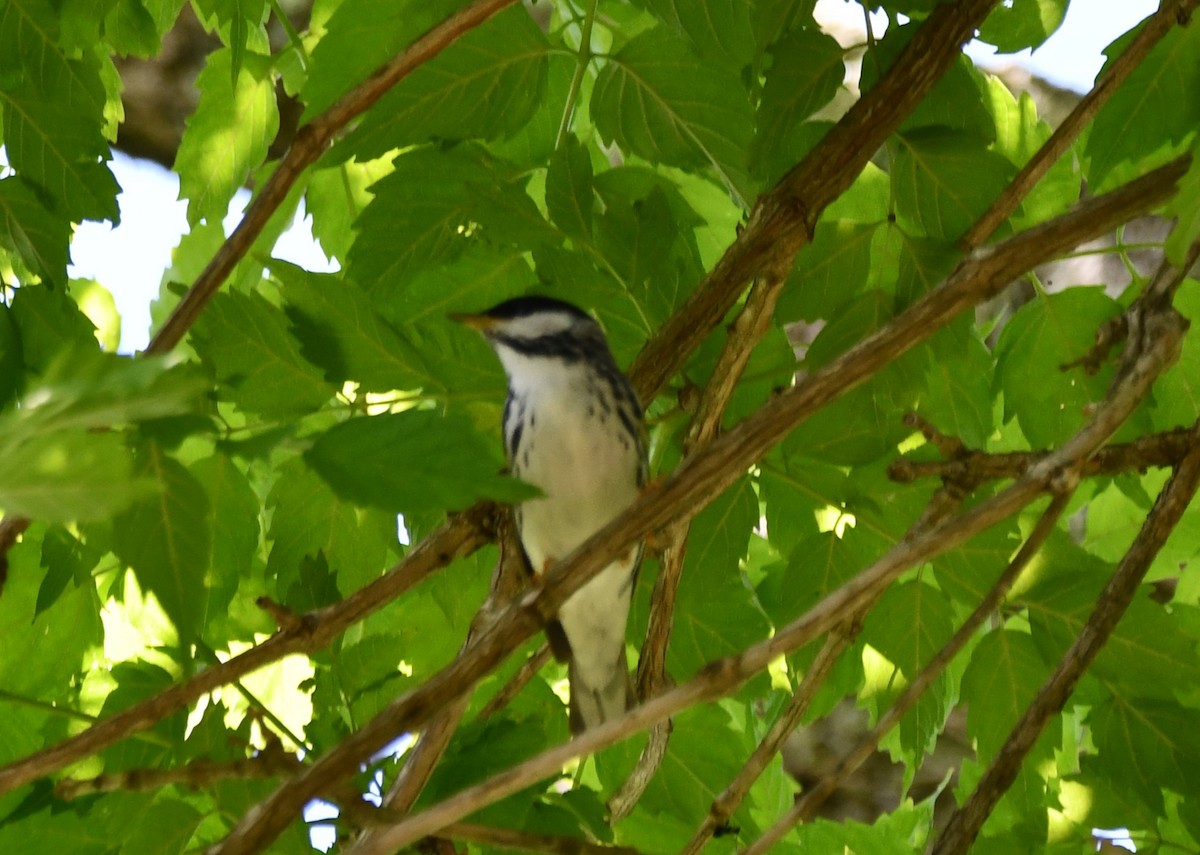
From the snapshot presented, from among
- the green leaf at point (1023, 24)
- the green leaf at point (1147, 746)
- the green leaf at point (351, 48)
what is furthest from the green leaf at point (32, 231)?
the green leaf at point (1147, 746)

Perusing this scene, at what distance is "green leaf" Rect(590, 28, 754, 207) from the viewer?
1649mm

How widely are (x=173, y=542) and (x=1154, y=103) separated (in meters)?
1.25

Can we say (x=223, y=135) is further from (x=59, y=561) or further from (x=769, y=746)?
(x=769, y=746)

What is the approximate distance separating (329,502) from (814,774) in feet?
11.9

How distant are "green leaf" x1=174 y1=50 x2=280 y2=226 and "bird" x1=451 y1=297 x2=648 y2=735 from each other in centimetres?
54

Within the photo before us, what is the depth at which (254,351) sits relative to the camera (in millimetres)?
1515

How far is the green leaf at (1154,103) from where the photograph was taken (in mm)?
1532

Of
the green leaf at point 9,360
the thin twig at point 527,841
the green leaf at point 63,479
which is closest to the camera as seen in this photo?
the green leaf at point 63,479

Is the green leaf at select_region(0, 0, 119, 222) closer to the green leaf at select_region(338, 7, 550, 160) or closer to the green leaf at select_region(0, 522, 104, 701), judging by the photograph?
the green leaf at select_region(338, 7, 550, 160)

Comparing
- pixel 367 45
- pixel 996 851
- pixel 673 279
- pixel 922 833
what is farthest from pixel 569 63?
pixel 922 833

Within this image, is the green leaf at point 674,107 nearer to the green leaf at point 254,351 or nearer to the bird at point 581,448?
the bird at point 581,448

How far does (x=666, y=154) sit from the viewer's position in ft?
5.53

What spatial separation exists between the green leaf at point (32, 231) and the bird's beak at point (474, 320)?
509mm

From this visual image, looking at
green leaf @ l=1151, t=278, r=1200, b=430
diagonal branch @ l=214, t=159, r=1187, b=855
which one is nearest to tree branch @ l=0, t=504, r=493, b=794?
diagonal branch @ l=214, t=159, r=1187, b=855
